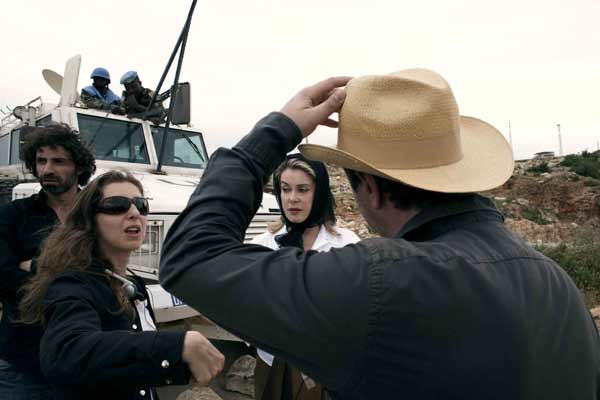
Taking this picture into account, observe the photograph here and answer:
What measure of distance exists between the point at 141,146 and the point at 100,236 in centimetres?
413

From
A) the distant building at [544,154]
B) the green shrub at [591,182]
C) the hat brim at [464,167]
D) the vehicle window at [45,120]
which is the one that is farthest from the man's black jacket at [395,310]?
the distant building at [544,154]

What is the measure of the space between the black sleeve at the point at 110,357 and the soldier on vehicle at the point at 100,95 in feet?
15.4

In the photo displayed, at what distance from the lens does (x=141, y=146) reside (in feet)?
19.0

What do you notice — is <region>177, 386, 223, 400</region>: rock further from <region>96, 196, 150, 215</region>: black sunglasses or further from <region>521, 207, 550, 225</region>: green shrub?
<region>521, 207, 550, 225</region>: green shrub

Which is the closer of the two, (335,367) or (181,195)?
(335,367)

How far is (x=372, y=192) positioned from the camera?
42.4 inches

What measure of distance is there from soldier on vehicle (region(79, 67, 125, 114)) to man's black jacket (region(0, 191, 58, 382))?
135 inches

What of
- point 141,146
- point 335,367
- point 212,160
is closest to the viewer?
point 335,367

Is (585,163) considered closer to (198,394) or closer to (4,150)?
(4,150)

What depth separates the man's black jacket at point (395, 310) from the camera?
832mm

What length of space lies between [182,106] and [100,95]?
1.23m

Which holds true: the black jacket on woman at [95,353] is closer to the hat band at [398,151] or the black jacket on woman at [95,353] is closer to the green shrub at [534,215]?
the hat band at [398,151]

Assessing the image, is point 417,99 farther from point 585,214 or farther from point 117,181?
point 585,214

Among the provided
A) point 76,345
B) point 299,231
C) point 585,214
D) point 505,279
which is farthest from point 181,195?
point 585,214
